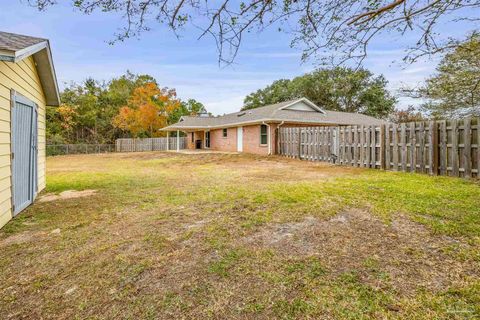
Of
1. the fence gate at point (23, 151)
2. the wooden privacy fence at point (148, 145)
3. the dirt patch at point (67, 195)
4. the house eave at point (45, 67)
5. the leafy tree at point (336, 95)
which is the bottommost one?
the dirt patch at point (67, 195)

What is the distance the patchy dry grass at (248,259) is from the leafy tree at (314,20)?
8.65ft

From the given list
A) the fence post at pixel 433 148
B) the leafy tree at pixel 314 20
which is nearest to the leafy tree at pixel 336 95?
the fence post at pixel 433 148

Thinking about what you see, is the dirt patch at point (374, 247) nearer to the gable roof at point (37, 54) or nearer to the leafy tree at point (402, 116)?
the gable roof at point (37, 54)

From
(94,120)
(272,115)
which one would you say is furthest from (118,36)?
(94,120)

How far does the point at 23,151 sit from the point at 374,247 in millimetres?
6055

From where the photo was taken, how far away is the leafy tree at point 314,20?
12.7ft

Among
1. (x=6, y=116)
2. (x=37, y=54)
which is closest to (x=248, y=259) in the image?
(x=6, y=116)

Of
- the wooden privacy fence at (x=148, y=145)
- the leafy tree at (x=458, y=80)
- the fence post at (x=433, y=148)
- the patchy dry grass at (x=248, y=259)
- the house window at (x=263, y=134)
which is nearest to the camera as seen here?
the patchy dry grass at (x=248, y=259)

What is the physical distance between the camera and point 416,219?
3969mm

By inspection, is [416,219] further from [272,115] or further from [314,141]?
[272,115]

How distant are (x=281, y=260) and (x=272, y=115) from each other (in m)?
15.2

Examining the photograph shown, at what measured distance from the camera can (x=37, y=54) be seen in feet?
18.4

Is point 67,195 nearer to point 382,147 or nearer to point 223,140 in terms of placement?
point 382,147

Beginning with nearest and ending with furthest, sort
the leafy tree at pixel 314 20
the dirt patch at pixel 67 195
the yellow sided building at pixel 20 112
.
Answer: the leafy tree at pixel 314 20 < the yellow sided building at pixel 20 112 < the dirt patch at pixel 67 195
